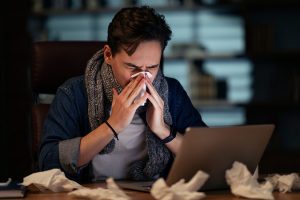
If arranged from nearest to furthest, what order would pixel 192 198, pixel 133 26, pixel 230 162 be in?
1. pixel 192 198
2. pixel 230 162
3. pixel 133 26

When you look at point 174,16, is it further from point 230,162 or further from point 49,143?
point 230,162

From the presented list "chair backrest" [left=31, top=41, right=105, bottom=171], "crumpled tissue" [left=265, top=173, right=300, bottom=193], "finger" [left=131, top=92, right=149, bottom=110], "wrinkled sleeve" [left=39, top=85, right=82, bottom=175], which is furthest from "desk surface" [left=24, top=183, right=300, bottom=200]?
"chair backrest" [left=31, top=41, right=105, bottom=171]

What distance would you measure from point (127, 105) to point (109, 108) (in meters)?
0.21

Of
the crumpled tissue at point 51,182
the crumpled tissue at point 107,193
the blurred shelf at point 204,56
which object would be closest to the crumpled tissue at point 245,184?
the crumpled tissue at point 107,193

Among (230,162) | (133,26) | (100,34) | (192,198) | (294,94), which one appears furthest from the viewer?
(100,34)

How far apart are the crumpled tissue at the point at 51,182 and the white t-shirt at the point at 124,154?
1.34 feet

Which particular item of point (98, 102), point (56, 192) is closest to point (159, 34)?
point (98, 102)

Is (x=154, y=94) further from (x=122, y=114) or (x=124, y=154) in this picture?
(x=124, y=154)

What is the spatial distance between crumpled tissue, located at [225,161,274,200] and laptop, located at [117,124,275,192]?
0.11 ft

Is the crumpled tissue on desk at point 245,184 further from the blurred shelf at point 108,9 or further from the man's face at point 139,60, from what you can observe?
the blurred shelf at point 108,9

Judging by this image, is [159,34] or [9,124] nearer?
[159,34]

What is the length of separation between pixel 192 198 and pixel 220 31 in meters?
3.35

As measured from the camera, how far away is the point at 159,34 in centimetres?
194

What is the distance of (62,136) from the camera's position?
1977 mm
